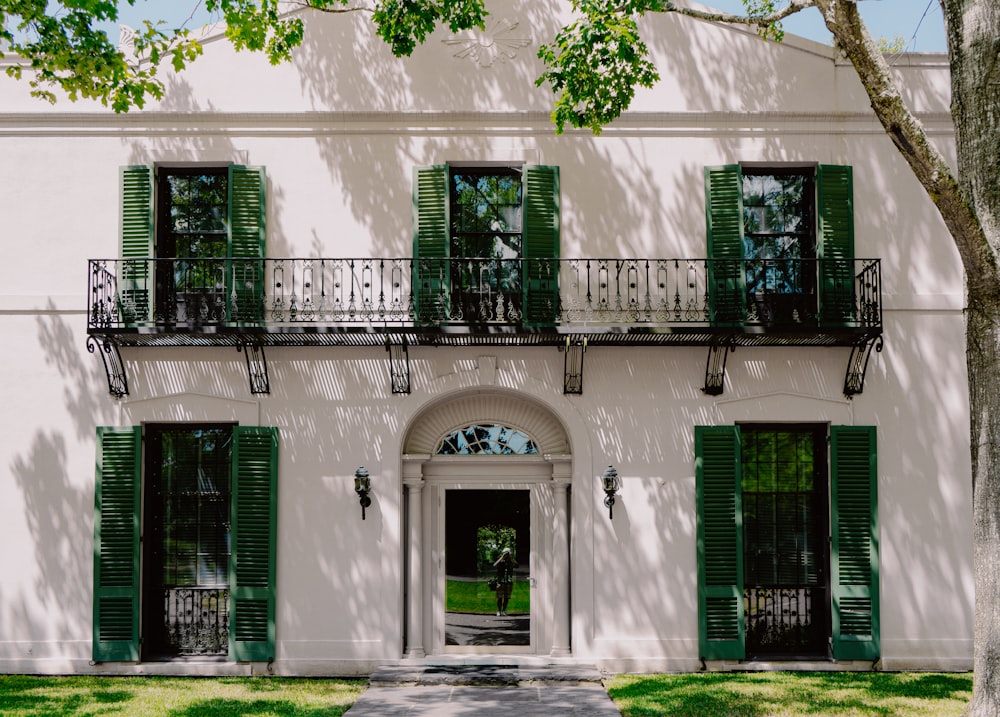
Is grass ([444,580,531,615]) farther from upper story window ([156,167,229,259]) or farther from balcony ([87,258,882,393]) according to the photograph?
upper story window ([156,167,229,259])

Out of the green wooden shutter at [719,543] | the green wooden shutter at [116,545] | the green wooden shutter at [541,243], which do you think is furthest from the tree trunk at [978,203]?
the green wooden shutter at [116,545]

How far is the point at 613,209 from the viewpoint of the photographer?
11.9 metres

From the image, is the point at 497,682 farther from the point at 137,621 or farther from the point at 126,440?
the point at 126,440

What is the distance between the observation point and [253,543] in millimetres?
11492

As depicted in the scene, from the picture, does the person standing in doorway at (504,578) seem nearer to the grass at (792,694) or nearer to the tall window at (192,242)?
the grass at (792,694)

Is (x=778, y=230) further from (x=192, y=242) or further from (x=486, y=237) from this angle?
(x=192, y=242)

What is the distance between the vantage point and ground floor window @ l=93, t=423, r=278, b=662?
1144cm

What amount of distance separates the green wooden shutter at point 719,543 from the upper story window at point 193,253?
227 inches

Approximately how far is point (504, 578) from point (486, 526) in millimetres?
691

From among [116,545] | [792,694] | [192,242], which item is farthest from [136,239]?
[792,694]

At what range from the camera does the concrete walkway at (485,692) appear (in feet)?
31.3

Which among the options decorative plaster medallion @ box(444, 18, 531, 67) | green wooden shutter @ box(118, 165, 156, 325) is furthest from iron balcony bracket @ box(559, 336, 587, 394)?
green wooden shutter @ box(118, 165, 156, 325)

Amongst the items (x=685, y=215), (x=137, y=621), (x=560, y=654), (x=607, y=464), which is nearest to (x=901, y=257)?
(x=685, y=215)

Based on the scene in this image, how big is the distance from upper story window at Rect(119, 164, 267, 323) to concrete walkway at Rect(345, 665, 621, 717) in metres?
4.64
